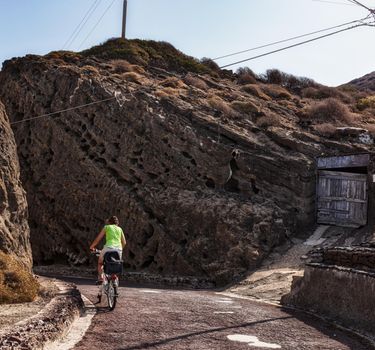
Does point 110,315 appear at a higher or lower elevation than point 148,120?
lower

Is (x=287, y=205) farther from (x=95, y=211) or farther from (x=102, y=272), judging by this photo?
(x=102, y=272)

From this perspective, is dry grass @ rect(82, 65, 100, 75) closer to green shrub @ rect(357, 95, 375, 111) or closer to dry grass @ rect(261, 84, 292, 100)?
dry grass @ rect(261, 84, 292, 100)

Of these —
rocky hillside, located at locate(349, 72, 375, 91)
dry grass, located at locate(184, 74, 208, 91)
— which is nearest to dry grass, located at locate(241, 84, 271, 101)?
dry grass, located at locate(184, 74, 208, 91)

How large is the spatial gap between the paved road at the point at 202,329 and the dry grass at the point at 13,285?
110cm

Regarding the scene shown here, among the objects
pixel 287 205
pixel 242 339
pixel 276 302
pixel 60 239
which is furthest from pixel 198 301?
pixel 60 239

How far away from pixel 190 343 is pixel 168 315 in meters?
2.11

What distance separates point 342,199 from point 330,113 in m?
10.7

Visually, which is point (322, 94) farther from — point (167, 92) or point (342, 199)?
point (342, 199)

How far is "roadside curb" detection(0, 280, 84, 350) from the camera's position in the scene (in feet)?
17.9

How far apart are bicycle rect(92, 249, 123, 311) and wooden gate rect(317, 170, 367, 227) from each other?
14413 mm

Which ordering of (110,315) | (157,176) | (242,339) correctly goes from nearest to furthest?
1. (242,339)
2. (110,315)
3. (157,176)

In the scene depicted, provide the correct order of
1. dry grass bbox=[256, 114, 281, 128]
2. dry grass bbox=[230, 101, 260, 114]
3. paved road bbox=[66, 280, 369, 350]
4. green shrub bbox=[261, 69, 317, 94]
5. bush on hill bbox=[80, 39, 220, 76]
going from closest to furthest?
paved road bbox=[66, 280, 369, 350] < dry grass bbox=[256, 114, 281, 128] < dry grass bbox=[230, 101, 260, 114] < bush on hill bbox=[80, 39, 220, 76] < green shrub bbox=[261, 69, 317, 94]

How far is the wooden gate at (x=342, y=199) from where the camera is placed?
2203 cm

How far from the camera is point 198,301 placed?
38.2 feet
